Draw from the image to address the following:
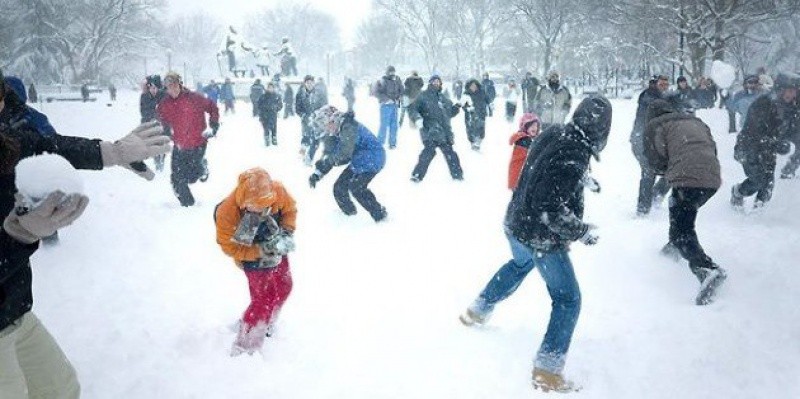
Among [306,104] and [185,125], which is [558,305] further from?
[306,104]

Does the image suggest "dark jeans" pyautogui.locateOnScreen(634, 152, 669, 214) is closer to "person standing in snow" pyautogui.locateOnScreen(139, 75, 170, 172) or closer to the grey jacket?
the grey jacket

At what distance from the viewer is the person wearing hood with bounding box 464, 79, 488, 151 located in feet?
39.9

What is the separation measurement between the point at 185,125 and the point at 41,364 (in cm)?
544

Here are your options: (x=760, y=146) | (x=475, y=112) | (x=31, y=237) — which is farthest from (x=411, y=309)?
(x=475, y=112)

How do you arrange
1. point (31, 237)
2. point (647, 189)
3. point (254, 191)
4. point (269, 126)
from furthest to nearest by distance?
point (269, 126) < point (647, 189) < point (254, 191) < point (31, 237)

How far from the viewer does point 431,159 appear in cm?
861

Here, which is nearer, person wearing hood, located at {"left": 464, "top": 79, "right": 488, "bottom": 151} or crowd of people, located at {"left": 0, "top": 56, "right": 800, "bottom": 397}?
crowd of people, located at {"left": 0, "top": 56, "right": 800, "bottom": 397}

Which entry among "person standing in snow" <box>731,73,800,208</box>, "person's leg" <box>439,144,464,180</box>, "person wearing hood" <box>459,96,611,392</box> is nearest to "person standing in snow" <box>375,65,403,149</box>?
"person's leg" <box>439,144,464,180</box>

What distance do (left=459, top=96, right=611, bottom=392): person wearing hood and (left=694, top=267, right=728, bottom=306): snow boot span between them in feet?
5.53

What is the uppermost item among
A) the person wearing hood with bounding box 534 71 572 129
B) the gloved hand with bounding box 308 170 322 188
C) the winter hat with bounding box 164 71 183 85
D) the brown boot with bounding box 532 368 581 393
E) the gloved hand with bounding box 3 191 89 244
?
the winter hat with bounding box 164 71 183 85

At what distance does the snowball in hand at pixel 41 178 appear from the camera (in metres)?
1.61

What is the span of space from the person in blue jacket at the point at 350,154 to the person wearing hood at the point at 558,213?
10.5ft

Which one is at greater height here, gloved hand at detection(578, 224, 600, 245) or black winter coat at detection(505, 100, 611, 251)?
black winter coat at detection(505, 100, 611, 251)

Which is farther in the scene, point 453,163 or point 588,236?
point 453,163
